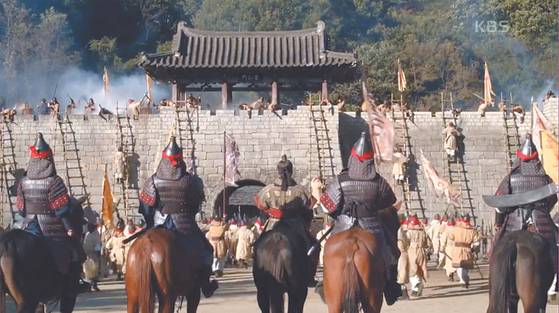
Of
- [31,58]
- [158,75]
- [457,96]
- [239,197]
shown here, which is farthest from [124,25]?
[239,197]

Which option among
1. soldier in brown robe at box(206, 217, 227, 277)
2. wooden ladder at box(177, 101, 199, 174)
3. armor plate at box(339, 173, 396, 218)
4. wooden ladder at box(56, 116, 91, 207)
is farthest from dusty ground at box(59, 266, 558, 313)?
wooden ladder at box(56, 116, 91, 207)

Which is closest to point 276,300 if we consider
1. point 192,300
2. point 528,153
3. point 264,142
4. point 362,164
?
point 192,300

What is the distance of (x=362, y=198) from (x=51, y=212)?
3412 mm

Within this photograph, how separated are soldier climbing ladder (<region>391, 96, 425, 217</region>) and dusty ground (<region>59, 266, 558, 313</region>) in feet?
44.1

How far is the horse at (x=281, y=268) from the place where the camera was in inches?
559

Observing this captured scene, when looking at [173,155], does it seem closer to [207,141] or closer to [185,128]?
[207,141]

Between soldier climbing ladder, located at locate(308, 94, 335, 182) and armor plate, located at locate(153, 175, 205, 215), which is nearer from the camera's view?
armor plate, located at locate(153, 175, 205, 215)

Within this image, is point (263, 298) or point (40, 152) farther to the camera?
point (263, 298)

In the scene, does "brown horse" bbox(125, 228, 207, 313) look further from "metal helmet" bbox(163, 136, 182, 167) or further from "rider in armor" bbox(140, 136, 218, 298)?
"metal helmet" bbox(163, 136, 182, 167)

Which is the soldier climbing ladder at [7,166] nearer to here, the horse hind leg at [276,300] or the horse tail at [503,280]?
the horse hind leg at [276,300]

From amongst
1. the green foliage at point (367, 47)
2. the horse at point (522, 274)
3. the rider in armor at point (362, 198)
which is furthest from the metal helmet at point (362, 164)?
the green foliage at point (367, 47)

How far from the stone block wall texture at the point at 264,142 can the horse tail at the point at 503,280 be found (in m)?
25.6

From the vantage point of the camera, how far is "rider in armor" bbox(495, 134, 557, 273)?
13.4m

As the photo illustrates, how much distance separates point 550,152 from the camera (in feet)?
45.0
